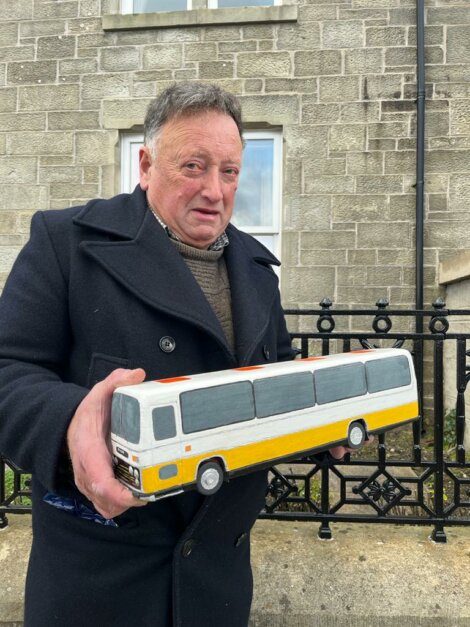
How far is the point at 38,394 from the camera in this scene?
3.27 feet

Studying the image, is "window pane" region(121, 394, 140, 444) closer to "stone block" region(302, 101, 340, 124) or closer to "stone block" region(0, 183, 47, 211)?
"stone block" region(302, 101, 340, 124)

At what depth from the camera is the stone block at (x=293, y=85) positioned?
501cm

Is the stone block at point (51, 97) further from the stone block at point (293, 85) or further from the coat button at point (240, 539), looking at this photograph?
the coat button at point (240, 539)

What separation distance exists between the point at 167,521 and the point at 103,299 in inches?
25.4

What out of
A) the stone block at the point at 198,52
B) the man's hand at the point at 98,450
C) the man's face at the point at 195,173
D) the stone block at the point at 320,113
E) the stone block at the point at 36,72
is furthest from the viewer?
the stone block at the point at 36,72

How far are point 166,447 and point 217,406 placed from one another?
0.16 metres

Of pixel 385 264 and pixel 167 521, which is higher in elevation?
pixel 385 264

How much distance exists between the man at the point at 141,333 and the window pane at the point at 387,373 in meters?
0.36

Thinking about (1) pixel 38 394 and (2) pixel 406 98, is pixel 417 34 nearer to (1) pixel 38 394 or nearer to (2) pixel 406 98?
(2) pixel 406 98

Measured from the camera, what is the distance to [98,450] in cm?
88

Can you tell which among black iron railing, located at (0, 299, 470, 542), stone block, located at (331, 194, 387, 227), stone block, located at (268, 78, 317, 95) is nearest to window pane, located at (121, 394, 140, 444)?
black iron railing, located at (0, 299, 470, 542)

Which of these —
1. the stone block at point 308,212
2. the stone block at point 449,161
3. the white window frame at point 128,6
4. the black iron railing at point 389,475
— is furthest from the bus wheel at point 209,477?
the white window frame at point 128,6

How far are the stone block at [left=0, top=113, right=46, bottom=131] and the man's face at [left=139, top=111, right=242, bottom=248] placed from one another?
15.7 feet

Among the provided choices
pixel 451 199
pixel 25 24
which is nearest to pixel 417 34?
pixel 451 199
